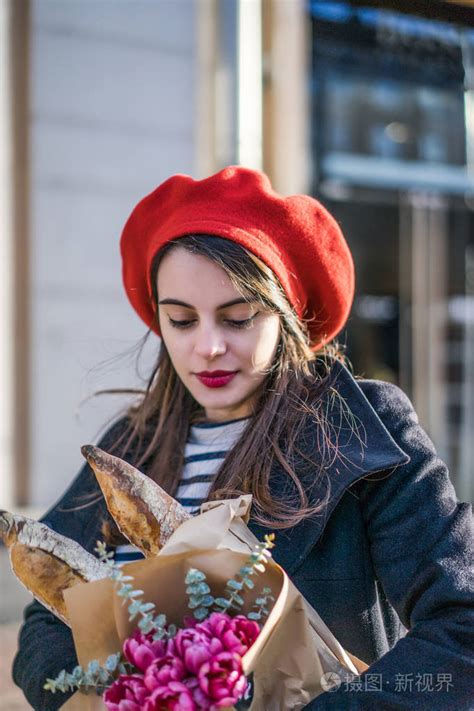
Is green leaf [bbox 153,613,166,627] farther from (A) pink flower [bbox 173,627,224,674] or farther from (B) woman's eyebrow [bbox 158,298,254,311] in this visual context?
(B) woman's eyebrow [bbox 158,298,254,311]

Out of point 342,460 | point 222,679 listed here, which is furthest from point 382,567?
point 222,679

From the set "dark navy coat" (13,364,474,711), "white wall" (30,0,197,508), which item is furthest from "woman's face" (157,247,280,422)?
"white wall" (30,0,197,508)

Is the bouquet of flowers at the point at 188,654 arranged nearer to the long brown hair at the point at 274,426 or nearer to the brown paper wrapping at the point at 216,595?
the brown paper wrapping at the point at 216,595

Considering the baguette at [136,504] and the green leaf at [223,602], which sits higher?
the baguette at [136,504]

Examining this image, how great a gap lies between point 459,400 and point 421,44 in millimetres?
2498

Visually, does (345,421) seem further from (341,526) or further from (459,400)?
(459,400)

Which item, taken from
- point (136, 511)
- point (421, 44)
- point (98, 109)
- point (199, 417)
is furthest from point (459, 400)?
point (136, 511)

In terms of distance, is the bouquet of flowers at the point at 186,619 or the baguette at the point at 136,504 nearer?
the bouquet of flowers at the point at 186,619

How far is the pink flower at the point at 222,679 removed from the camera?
1.19m

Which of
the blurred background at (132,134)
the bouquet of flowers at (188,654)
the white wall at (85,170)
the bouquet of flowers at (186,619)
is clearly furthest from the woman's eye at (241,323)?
the white wall at (85,170)

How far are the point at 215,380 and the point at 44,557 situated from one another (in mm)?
542

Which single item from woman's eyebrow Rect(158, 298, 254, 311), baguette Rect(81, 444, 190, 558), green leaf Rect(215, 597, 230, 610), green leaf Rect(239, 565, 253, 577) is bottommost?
green leaf Rect(215, 597, 230, 610)

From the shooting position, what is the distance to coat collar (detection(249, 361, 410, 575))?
5.35ft

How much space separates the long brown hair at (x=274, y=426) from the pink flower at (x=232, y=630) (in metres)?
0.38
